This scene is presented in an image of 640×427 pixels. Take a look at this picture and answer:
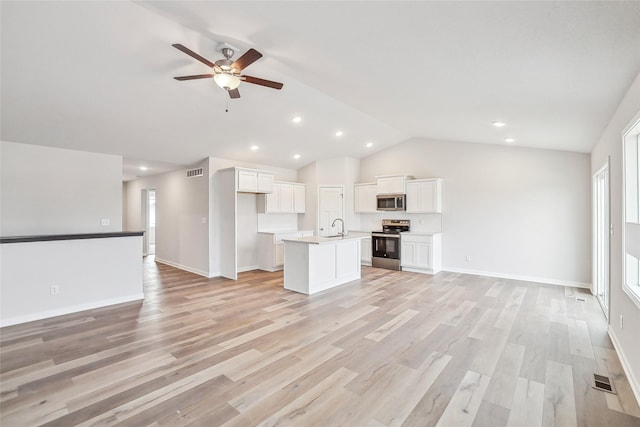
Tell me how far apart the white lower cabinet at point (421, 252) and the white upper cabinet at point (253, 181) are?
11.0 ft

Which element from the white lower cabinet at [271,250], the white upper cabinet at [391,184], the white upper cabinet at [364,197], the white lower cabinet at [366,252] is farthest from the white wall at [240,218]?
the white upper cabinet at [391,184]

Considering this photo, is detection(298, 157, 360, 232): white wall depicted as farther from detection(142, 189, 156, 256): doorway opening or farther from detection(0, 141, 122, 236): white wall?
detection(142, 189, 156, 256): doorway opening

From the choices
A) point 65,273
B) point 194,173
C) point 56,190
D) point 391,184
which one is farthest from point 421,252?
point 56,190

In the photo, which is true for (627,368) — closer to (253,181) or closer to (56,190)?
(253,181)

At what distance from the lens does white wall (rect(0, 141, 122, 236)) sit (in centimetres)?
466

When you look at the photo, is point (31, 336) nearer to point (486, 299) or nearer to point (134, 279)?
point (134, 279)

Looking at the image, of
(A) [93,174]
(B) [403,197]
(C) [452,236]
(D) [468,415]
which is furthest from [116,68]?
(C) [452,236]

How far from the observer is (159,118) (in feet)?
15.0

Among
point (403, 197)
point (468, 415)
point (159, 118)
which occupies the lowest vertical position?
point (468, 415)

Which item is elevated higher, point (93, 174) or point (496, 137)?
point (496, 137)

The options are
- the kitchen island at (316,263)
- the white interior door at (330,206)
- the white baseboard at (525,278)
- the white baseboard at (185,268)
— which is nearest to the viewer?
the kitchen island at (316,263)

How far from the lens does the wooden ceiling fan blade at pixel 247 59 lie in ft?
8.75

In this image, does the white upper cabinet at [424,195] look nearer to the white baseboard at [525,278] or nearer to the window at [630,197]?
the white baseboard at [525,278]

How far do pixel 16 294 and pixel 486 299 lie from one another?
21.5 feet
